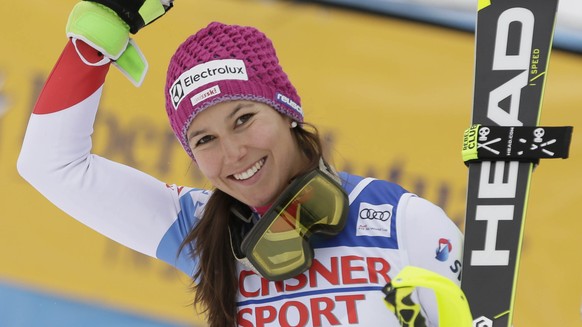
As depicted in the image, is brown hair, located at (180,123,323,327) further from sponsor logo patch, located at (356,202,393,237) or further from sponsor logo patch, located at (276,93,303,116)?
sponsor logo patch, located at (356,202,393,237)

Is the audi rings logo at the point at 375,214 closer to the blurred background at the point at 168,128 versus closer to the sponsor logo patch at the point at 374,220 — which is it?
the sponsor logo patch at the point at 374,220

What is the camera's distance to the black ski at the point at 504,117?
6.15 feet

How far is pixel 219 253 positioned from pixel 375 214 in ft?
1.16

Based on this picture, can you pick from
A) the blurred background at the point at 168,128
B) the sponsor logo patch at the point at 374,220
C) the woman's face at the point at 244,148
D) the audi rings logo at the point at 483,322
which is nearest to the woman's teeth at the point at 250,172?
the woman's face at the point at 244,148

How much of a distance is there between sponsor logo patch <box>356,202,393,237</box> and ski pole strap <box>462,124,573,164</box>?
0.21m

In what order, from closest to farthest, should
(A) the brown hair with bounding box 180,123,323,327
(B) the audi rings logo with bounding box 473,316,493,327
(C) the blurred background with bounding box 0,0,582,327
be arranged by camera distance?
(B) the audi rings logo with bounding box 473,316,493,327 → (A) the brown hair with bounding box 180,123,323,327 → (C) the blurred background with bounding box 0,0,582,327

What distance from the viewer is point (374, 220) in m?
1.88

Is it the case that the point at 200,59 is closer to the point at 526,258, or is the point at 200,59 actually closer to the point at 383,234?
the point at 383,234

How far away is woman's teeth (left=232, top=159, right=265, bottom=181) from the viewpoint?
1.86m

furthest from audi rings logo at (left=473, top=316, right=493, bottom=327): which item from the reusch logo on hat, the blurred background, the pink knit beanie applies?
the blurred background

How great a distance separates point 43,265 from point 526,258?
5.38 ft

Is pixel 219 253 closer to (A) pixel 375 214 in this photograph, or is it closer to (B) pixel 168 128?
(A) pixel 375 214

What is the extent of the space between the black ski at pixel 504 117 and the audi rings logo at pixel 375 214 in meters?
0.18

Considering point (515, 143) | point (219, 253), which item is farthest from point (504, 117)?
point (219, 253)
